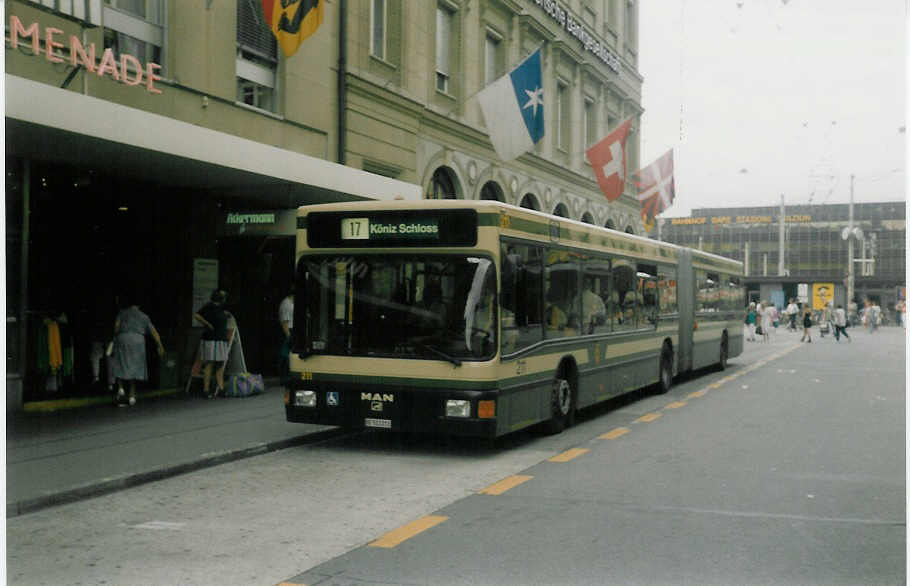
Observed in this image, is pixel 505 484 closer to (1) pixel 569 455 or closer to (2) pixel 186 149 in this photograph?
(1) pixel 569 455

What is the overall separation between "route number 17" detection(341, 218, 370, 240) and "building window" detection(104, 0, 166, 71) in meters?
5.33

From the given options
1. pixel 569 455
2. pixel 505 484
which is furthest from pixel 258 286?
pixel 505 484

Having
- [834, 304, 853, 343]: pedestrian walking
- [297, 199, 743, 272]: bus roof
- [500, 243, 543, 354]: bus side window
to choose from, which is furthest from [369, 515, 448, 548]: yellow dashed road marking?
[834, 304, 853, 343]: pedestrian walking

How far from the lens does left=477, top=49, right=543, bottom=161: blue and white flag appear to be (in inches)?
747

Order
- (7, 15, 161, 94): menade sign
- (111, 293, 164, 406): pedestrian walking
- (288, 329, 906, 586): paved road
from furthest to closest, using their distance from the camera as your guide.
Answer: (111, 293, 164, 406): pedestrian walking → (7, 15, 161, 94): menade sign → (288, 329, 906, 586): paved road

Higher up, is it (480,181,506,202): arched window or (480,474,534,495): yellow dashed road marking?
(480,181,506,202): arched window

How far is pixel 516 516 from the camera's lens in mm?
7234

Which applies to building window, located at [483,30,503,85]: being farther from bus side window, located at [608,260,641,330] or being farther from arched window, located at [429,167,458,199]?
bus side window, located at [608,260,641,330]

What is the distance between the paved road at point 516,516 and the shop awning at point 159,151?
11.4 ft

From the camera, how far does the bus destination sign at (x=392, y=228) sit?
32.1 feet

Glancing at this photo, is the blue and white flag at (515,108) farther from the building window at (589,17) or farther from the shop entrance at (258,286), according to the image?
the building window at (589,17)

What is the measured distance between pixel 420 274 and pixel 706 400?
24.8 ft

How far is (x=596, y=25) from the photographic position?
98.9ft

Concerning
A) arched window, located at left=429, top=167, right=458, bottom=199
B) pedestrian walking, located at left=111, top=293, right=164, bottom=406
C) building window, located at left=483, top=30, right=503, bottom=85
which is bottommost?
pedestrian walking, located at left=111, top=293, right=164, bottom=406
